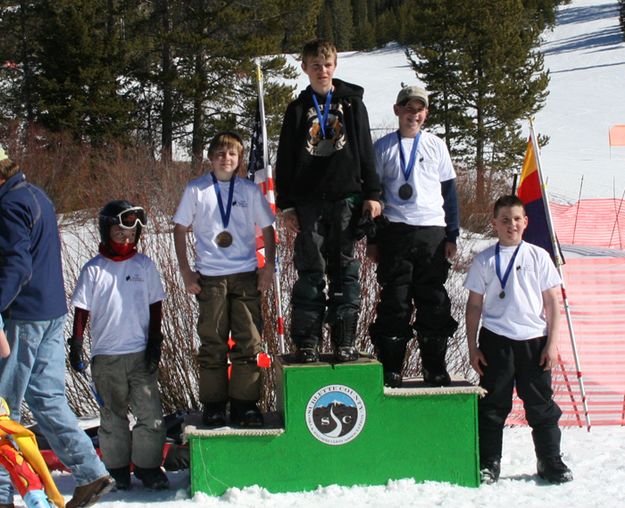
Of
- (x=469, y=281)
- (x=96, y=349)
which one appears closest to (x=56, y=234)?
(x=96, y=349)

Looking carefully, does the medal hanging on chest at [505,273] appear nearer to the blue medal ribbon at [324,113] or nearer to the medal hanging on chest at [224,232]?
the blue medal ribbon at [324,113]

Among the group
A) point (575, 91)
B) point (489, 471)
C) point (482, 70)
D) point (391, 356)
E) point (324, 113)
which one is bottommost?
point (489, 471)

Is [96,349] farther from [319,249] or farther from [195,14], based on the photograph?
[195,14]

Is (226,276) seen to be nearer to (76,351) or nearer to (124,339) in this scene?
(124,339)

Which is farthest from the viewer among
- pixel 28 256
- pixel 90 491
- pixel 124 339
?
pixel 124 339

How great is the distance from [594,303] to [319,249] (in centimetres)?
486

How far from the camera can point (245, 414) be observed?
185 inches

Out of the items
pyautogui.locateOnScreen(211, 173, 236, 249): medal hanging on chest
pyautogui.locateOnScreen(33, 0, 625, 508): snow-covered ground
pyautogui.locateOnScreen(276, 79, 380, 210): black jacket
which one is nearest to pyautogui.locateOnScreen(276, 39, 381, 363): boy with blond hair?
pyautogui.locateOnScreen(276, 79, 380, 210): black jacket

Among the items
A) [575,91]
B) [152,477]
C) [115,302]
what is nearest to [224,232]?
[115,302]

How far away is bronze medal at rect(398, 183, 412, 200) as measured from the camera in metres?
4.84

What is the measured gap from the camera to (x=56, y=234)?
4258 millimetres

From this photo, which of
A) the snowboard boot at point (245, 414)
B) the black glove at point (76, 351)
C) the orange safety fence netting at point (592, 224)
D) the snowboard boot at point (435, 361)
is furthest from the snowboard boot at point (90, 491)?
the orange safety fence netting at point (592, 224)

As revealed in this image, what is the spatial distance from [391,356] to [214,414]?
1.10 meters

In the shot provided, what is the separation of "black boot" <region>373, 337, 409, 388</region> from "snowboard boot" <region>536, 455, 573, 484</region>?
95 cm
